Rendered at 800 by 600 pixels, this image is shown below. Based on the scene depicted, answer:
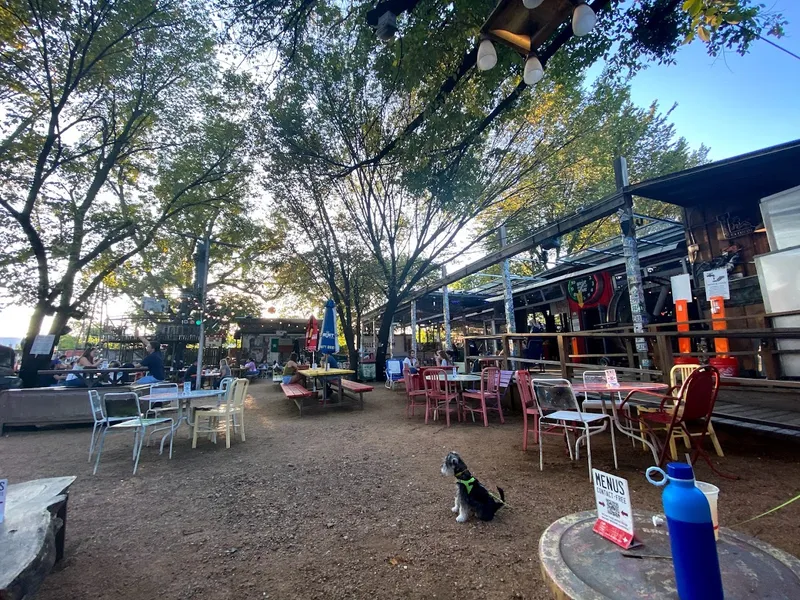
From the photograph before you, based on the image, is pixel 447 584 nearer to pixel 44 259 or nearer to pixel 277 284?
pixel 44 259

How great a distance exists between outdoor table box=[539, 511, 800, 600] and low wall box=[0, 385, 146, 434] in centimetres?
799

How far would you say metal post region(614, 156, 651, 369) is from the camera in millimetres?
6301

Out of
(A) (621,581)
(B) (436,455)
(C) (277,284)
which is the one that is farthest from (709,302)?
(C) (277,284)

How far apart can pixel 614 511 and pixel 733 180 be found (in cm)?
772

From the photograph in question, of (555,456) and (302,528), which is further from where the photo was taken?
(555,456)

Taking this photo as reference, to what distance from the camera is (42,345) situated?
26.1 feet

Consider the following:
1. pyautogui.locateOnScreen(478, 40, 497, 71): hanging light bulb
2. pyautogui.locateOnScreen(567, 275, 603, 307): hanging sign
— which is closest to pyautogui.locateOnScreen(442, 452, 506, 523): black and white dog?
pyautogui.locateOnScreen(478, 40, 497, 71): hanging light bulb

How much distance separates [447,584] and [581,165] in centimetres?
1137

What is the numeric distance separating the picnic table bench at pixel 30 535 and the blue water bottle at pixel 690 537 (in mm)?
2390

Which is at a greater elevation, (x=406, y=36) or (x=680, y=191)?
(x=406, y=36)

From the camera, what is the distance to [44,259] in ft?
27.1

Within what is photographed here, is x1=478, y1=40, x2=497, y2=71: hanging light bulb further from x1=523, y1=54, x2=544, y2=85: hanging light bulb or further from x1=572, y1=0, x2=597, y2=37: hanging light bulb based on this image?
x1=572, y1=0, x2=597, y2=37: hanging light bulb

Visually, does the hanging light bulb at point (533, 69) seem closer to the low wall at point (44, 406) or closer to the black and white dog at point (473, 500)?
the black and white dog at point (473, 500)

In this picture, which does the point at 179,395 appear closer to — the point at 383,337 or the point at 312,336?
the point at 312,336
